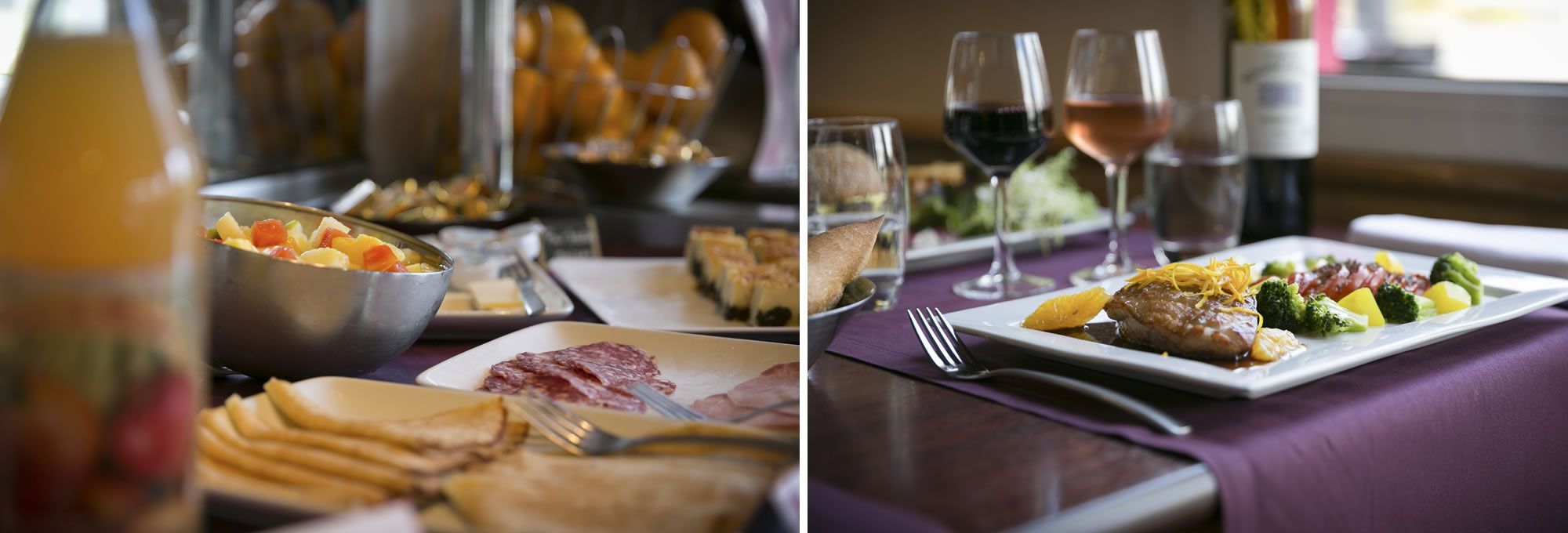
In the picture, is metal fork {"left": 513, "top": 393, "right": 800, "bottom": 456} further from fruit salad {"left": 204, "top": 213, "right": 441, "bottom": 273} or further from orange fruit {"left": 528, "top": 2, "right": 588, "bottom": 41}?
→ orange fruit {"left": 528, "top": 2, "right": 588, "bottom": 41}

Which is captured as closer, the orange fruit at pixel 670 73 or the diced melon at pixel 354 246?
the diced melon at pixel 354 246

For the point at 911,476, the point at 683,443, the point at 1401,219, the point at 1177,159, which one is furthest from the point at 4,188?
the point at 1401,219

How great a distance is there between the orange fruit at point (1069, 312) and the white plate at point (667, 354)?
0.63ft

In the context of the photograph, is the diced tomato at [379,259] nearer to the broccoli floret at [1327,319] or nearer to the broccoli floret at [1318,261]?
the broccoli floret at [1327,319]

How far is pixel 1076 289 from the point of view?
1.05m

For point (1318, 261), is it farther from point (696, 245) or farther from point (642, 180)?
point (642, 180)

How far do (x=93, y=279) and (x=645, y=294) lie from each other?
0.86 meters

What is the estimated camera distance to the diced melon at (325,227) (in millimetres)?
827

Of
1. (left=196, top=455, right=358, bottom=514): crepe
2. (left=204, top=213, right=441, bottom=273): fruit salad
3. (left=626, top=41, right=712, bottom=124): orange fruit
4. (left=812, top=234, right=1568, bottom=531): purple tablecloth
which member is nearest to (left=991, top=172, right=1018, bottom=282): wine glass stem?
(left=812, top=234, right=1568, bottom=531): purple tablecloth

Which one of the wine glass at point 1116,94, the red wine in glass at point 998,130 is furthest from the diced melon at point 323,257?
the wine glass at point 1116,94

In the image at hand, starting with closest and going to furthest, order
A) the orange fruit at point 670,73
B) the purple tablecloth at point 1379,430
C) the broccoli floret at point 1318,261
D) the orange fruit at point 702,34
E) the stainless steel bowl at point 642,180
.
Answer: the purple tablecloth at point 1379,430
the broccoli floret at point 1318,261
the stainless steel bowl at point 642,180
the orange fruit at point 670,73
the orange fruit at point 702,34

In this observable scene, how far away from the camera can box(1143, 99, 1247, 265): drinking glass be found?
1.38 metres

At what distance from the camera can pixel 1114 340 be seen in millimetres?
887

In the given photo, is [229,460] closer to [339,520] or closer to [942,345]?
[339,520]
